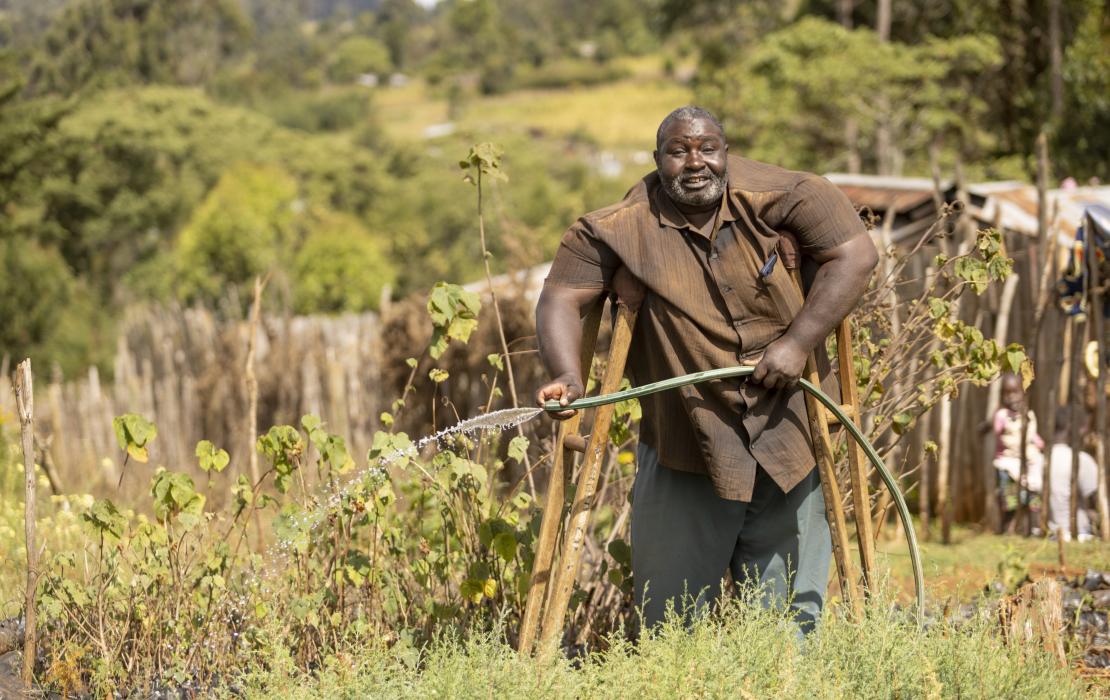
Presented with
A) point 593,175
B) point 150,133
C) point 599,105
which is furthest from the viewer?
point 599,105

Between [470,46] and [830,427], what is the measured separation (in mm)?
113045

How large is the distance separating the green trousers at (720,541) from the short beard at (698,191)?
2.42 ft

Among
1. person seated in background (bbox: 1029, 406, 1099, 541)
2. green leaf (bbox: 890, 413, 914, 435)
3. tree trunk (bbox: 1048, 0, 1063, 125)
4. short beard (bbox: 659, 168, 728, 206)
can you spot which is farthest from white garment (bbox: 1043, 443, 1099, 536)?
tree trunk (bbox: 1048, 0, 1063, 125)

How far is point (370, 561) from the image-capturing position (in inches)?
173

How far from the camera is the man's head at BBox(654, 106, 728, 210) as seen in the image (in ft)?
11.6

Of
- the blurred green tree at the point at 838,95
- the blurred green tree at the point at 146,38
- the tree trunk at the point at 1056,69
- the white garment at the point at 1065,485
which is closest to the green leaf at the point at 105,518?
the white garment at the point at 1065,485

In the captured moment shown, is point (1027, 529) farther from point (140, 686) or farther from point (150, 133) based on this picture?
point (150, 133)

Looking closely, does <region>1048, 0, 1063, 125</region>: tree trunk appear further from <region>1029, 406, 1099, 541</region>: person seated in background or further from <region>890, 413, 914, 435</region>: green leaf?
<region>890, 413, 914, 435</region>: green leaf

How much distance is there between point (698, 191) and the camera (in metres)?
3.54

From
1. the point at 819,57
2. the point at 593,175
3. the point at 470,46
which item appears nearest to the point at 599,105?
the point at 470,46

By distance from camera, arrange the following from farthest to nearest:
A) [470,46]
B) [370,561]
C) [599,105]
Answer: [470,46]
[599,105]
[370,561]

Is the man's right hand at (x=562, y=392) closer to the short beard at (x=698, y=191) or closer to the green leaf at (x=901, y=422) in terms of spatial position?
the short beard at (x=698, y=191)

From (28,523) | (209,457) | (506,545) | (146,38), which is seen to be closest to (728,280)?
(506,545)

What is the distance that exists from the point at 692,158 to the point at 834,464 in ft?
2.98
